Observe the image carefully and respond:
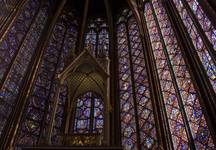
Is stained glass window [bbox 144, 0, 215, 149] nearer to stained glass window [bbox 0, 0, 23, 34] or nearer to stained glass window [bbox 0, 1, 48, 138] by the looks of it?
stained glass window [bbox 0, 1, 48, 138]

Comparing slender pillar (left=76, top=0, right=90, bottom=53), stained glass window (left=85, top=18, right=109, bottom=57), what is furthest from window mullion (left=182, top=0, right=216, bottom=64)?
slender pillar (left=76, top=0, right=90, bottom=53)

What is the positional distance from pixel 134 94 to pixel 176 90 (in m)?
2.30

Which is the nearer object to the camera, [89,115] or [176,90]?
[176,90]

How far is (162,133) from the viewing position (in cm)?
801

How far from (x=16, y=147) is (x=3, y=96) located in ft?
5.39

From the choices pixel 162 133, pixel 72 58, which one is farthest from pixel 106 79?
pixel 162 133

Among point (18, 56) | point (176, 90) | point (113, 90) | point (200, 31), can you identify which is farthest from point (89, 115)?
point (200, 31)

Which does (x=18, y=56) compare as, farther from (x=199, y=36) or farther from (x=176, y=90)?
(x=199, y=36)

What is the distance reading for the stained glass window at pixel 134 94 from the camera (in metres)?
8.92

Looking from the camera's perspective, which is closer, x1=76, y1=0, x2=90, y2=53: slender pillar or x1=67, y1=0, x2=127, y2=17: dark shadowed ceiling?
x1=76, y1=0, x2=90, y2=53: slender pillar

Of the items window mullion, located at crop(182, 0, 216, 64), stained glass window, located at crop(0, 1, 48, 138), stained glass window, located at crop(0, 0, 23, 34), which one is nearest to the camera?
window mullion, located at crop(182, 0, 216, 64)

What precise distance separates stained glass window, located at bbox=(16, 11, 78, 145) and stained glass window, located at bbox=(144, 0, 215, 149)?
3033mm

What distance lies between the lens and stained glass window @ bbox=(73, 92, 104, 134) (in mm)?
9277

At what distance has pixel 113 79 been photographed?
440 inches
